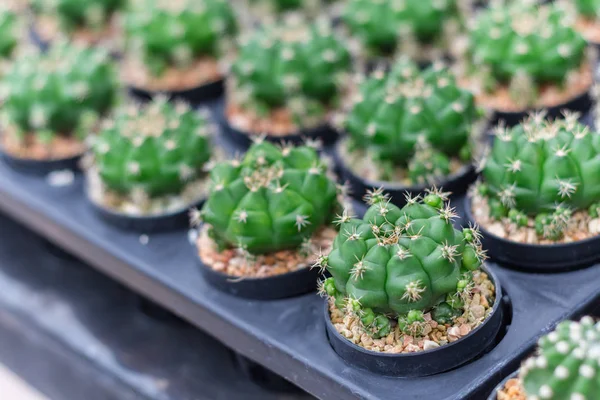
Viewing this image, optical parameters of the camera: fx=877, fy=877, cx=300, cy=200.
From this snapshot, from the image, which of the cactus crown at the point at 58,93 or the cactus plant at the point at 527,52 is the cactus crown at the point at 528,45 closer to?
the cactus plant at the point at 527,52

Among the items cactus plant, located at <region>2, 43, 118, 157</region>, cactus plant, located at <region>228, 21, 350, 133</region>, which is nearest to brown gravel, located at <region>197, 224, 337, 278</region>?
cactus plant, located at <region>228, 21, 350, 133</region>

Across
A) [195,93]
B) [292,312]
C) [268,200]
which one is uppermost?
[268,200]

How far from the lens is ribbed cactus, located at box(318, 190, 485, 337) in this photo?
2.18 meters

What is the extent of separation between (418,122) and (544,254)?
2.03ft

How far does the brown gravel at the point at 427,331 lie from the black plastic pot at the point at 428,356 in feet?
0.07

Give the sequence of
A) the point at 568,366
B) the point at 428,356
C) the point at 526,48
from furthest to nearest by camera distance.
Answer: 1. the point at 526,48
2. the point at 428,356
3. the point at 568,366

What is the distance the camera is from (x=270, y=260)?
9.05 feet

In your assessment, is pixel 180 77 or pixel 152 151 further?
pixel 180 77

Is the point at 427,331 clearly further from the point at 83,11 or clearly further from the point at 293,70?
the point at 83,11

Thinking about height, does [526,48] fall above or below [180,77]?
above

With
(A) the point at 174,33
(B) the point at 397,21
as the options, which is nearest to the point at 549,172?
(B) the point at 397,21

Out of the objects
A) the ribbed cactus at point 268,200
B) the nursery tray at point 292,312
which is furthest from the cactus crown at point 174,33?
the ribbed cactus at point 268,200

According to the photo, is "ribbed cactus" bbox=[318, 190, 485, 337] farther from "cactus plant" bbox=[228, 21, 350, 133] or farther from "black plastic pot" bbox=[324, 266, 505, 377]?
"cactus plant" bbox=[228, 21, 350, 133]

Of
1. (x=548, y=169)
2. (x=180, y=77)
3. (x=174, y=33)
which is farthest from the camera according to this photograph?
(x=180, y=77)
